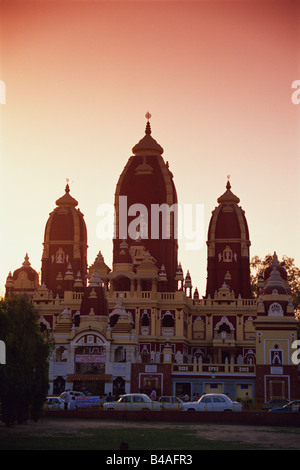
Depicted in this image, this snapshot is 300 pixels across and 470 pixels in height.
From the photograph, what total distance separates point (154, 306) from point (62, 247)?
15.6 metres

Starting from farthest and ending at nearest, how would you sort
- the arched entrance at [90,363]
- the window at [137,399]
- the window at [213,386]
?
Answer: 1. the arched entrance at [90,363]
2. the window at [213,386]
3. the window at [137,399]

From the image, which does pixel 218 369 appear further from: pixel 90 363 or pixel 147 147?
pixel 147 147

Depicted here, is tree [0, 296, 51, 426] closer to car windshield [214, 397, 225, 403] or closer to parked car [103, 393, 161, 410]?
parked car [103, 393, 161, 410]

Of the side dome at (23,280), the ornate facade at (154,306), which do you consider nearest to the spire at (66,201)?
the ornate facade at (154,306)

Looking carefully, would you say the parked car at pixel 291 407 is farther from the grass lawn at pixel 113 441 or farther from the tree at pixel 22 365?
the tree at pixel 22 365

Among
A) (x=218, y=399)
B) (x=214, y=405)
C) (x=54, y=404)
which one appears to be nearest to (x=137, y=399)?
(x=214, y=405)

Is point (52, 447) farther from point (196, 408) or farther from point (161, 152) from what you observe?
point (161, 152)

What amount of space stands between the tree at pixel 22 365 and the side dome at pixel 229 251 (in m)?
37.1

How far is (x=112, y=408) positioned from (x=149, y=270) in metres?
24.1

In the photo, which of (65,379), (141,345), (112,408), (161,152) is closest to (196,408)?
(112,408)

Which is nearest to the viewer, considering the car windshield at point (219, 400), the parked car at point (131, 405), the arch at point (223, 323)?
the car windshield at point (219, 400)

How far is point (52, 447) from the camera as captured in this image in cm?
2553

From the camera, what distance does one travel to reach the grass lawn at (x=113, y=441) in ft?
84.6
